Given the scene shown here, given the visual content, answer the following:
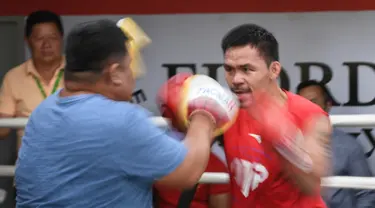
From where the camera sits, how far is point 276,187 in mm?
3256

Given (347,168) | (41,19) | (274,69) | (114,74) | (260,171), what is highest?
(114,74)

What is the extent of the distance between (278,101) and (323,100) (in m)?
1.50

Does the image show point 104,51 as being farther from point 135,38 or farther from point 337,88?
point 337,88

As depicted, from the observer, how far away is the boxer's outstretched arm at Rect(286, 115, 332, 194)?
3012 mm

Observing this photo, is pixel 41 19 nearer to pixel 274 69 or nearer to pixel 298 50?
pixel 298 50

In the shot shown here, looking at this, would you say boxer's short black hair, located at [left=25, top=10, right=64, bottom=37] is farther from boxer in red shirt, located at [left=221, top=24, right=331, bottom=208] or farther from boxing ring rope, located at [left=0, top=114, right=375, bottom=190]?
boxer in red shirt, located at [left=221, top=24, right=331, bottom=208]

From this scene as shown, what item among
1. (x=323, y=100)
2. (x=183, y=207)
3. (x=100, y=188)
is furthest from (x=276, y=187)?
(x=323, y=100)

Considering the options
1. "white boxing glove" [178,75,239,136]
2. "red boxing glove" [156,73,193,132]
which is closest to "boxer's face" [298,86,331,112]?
"red boxing glove" [156,73,193,132]

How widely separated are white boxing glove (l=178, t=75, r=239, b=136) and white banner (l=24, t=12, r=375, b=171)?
1956 mm

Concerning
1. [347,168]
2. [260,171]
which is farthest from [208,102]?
[347,168]

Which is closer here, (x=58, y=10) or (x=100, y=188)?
(x=100, y=188)

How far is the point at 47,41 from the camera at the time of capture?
4742 mm

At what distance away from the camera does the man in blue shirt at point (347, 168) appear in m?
4.54

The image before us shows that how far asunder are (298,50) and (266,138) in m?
1.99
